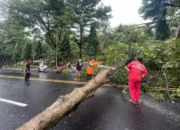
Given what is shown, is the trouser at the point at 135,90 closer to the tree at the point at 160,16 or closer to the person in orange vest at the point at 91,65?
the person in orange vest at the point at 91,65

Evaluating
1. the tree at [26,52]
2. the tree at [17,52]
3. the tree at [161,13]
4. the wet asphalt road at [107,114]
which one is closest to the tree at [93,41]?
the tree at [161,13]

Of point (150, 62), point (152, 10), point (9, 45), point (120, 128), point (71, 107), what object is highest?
point (152, 10)

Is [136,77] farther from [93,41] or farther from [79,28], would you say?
[79,28]

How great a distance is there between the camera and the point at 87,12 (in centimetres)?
1934

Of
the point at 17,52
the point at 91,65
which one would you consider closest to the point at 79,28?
the point at 17,52

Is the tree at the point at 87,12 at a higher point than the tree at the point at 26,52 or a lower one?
higher

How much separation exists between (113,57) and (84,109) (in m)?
4.46

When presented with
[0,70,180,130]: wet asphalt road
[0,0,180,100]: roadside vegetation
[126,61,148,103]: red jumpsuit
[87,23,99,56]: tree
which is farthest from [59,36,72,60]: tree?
[126,61,148,103]: red jumpsuit

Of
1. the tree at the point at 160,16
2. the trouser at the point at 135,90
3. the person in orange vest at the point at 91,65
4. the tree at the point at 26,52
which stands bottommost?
the trouser at the point at 135,90

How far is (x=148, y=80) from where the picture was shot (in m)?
6.04

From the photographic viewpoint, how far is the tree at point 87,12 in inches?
746

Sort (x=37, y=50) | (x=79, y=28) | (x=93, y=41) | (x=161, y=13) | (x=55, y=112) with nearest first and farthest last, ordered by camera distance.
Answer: (x=55, y=112)
(x=161, y=13)
(x=93, y=41)
(x=79, y=28)
(x=37, y=50)

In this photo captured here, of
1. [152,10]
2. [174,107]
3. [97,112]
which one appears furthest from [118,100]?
[152,10]

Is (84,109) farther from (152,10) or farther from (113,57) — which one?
(152,10)
